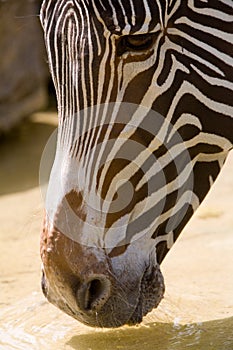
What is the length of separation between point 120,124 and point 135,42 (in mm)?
256

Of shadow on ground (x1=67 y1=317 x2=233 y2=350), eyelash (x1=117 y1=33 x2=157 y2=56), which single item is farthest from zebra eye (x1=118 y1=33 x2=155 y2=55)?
shadow on ground (x1=67 y1=317 x2=233 y2=350)

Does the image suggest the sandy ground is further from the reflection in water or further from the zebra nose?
the zebra nose

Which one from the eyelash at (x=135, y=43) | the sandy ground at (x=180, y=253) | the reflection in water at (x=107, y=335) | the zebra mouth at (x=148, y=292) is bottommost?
the sandy ground at (x=180, y=253)

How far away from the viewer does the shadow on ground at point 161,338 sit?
3.27m

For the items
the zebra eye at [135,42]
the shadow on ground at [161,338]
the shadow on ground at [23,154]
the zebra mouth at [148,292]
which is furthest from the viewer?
the shadow on ground at [23,154]

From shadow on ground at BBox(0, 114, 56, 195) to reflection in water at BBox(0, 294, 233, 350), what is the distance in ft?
8.52

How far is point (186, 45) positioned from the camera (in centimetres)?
276

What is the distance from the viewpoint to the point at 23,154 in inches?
280

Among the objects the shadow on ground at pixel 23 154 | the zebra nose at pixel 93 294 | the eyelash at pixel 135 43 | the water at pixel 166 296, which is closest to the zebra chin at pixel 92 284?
the zebra nose at pixel 93 294

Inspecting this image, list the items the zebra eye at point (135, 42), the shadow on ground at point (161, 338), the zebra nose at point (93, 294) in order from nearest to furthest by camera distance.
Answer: the zebra eye at point (135, 42) → the zebra nose at point (93, 294) → the shadow on ground at point (161, 338)

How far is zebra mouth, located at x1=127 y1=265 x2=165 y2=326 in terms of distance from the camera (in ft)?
9.48

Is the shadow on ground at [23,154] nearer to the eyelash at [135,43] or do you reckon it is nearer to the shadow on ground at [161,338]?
the shadow on ground at [161,338]

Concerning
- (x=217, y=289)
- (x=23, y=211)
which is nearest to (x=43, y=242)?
(x=217, y=289)

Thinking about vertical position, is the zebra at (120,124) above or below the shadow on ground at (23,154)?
above
